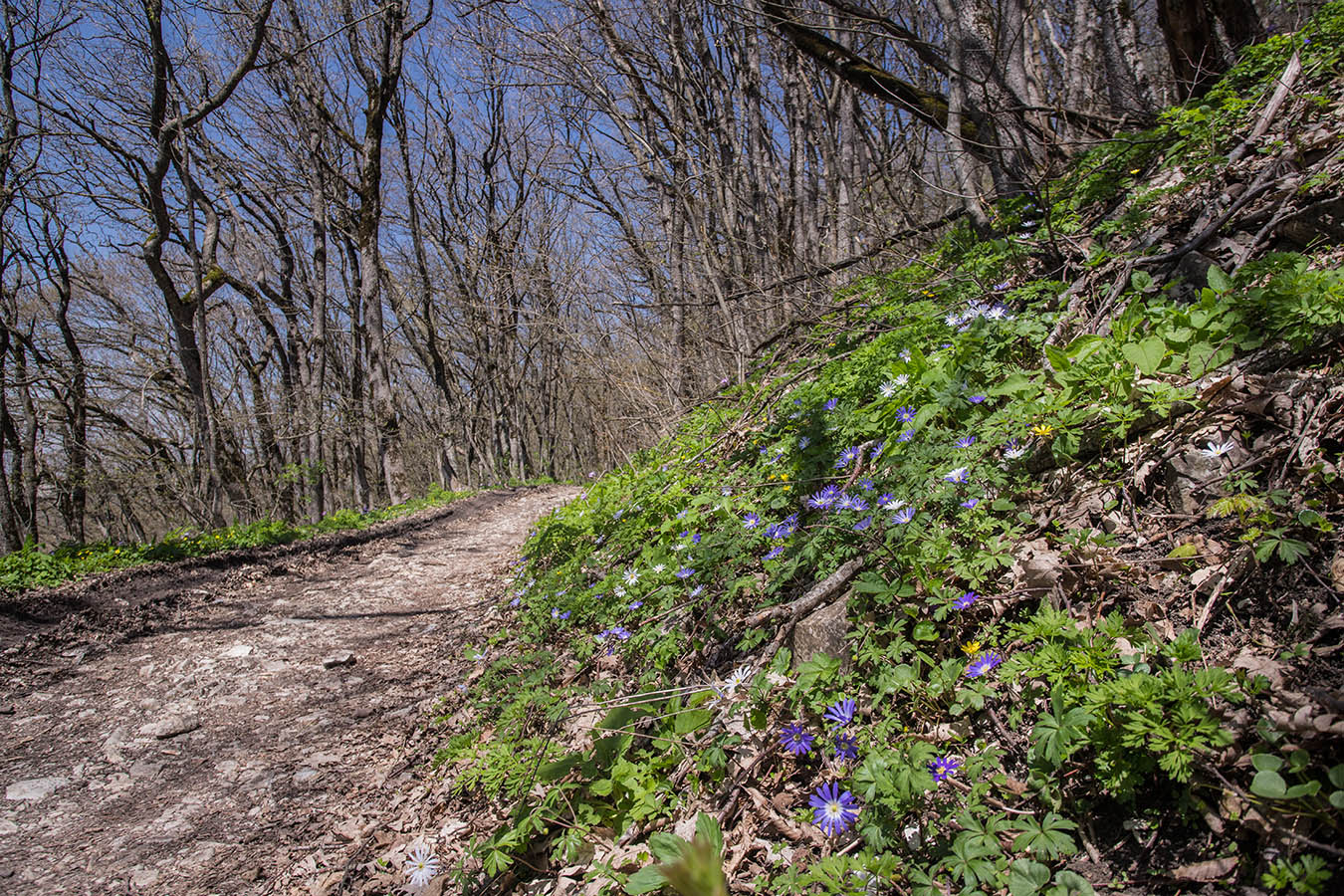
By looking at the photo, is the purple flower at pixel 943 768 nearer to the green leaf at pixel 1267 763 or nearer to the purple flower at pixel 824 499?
the green leaf at pixel 1267 763

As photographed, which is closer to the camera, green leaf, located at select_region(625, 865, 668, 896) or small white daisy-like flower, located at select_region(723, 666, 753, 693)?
green leaf, located at select_region(625, 865, 668, 896)

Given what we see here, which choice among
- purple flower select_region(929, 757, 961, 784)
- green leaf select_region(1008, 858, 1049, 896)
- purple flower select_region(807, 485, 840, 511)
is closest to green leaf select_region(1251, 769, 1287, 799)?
green leaf select_region(1008, 858, 1049, 896)

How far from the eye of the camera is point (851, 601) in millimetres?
1944

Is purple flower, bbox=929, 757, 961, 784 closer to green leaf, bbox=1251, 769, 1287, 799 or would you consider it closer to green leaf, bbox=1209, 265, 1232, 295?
green leaf, bbox=1251, 769, 1287, 799

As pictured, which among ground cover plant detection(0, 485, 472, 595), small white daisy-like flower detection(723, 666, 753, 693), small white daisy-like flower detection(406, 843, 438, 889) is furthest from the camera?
ground cover plant detection(0, 485, 472, 595)

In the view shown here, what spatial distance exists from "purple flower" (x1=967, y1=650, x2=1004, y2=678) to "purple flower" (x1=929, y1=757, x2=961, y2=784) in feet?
0.71

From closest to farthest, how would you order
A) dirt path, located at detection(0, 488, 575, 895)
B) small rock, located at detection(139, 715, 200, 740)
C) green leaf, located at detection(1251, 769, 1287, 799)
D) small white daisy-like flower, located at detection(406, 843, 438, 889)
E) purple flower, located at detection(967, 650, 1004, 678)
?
1. green leaf, located at detection(1251, 769, 1287, 799)
2. purple flower, located at detection(967, 650, 1004, 678)
3. small white daisy-like flower, located at detection(406, 843, 438, 889)
4. dirt path, located at detection(0, 488, 575, 895)
5. small rock, located at detection(139, 715, 200, 740)

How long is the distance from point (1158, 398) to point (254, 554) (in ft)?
26.2

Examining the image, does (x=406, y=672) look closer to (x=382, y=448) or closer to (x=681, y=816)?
(x=681, y=816)

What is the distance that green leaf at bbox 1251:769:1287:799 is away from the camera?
100cm

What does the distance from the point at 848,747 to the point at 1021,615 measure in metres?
0.58

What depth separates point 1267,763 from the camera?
3.39 feet

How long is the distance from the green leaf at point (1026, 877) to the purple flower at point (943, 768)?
0.22 m

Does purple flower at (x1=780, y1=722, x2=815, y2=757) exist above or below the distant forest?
below
